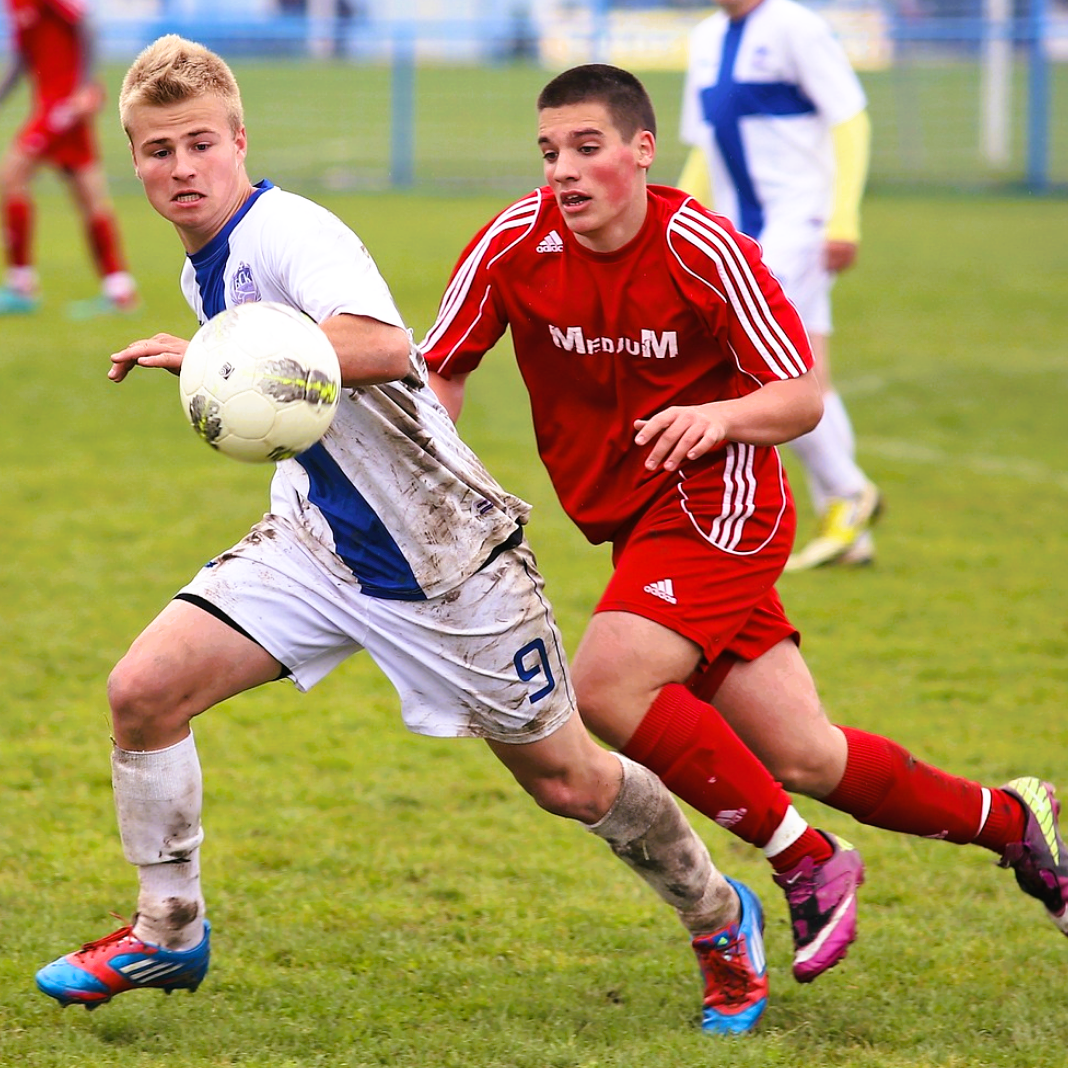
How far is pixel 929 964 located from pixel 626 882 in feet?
2.57

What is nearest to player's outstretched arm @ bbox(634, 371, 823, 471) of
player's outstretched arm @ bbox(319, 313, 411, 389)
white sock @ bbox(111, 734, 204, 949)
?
player's outstretched arm @ bbox(319, 313, 411, 389)

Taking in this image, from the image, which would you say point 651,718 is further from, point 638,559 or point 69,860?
point 69,860

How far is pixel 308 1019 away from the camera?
130 inches

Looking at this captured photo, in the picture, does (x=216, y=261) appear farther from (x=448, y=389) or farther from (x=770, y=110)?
(x=770, y=110)

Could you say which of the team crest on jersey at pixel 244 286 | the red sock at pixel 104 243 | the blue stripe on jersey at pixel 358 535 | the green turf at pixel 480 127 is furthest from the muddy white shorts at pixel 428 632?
the green turf at pixel 480 127

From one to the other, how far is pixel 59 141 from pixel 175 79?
898cm

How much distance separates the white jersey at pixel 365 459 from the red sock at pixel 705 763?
1.57ft

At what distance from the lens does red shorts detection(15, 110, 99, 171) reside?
11359mm

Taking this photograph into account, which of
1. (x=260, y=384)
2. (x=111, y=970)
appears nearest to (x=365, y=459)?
(x=260, y=384)

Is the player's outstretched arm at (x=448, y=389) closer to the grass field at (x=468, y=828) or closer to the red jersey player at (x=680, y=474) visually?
the red jersey player at (x=680, y=474)

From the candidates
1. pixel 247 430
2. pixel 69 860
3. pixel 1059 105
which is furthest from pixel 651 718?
pixel 1059 105

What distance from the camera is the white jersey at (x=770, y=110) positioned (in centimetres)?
634

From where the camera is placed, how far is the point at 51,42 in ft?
38.3

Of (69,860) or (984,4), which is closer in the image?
(69,860)
